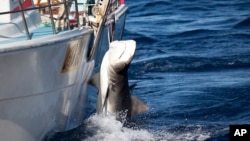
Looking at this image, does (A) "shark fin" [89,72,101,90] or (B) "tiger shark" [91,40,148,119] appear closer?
(B) "tiger shark" [91,40,148,119]

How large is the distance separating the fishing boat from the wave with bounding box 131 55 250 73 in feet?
19.9

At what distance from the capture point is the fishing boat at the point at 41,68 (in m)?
9.19

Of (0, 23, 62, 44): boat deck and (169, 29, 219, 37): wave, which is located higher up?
(0, 23, 62, 44): boat deck

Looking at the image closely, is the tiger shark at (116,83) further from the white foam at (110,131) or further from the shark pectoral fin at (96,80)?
the white foam at (110,131)

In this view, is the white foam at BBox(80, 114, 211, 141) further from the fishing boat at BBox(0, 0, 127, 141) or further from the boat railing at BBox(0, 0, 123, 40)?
the boat railing at BBox(0, 0, 123, 40)

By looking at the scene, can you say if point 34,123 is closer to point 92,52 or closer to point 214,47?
point 92,52

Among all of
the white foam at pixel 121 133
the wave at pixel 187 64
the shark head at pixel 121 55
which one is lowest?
the wave at pixel 187 64

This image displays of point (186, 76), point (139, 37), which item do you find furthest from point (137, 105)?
point (139, 37)

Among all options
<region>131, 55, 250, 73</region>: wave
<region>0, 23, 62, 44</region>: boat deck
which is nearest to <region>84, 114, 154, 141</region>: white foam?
<region>0, 23, 62, 44</region>: boat deck

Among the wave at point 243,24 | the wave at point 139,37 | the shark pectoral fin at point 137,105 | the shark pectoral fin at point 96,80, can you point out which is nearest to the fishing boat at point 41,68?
the shark pectoral fin at point 96,80

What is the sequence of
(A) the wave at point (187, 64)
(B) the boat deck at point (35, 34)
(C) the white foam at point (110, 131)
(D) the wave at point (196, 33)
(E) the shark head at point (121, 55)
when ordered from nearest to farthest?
(B) the boat deck at point (35, 34), (E) the shark head at point (121, 55), (C) the white foam at point (110, 131), (A) the wave at point (187, 64), (D) the wave at point (196, 33)

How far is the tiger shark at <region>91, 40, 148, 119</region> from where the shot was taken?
1085 cm

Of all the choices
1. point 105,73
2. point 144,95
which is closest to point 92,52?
point 105,73

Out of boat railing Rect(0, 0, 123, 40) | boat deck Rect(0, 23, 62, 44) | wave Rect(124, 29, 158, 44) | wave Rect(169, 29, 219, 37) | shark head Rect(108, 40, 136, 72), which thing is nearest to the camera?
boat railing Rect(0, 0, 123, 40)
